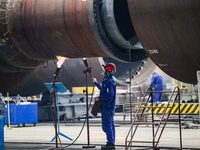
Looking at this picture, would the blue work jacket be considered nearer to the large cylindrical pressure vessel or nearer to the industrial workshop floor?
the industrial workshop floor

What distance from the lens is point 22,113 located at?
1708cm

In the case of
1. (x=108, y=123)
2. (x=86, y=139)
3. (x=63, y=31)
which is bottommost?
(x=86, y=139)

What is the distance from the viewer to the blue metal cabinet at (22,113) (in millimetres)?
16953

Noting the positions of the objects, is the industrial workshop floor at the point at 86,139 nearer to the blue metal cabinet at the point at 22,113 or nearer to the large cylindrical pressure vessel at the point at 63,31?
the blue metal cabinet at the point at 22,113

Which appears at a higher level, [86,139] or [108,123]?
[108,123]

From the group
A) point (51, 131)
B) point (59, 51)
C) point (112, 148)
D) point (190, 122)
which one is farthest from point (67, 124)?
point (59, 51)

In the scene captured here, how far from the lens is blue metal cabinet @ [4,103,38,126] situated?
A: 16953mm

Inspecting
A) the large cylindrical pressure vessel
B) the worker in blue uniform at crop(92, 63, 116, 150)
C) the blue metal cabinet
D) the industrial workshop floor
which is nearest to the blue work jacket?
the worker in blue uniform at crop(92, 63, 116, 150)

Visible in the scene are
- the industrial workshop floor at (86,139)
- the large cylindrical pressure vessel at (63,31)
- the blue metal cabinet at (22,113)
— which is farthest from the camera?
the blue metal cabinet at (22,113)

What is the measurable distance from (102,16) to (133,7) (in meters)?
1.19

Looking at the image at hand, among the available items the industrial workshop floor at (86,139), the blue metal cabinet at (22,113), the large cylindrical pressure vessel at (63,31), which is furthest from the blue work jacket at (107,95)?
the blue metal cabinet at (22,113)

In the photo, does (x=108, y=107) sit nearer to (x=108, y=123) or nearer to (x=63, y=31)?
(x=108, y=123)

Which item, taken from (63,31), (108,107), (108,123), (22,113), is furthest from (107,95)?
(22,113)

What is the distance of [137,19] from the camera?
22.6 ft
